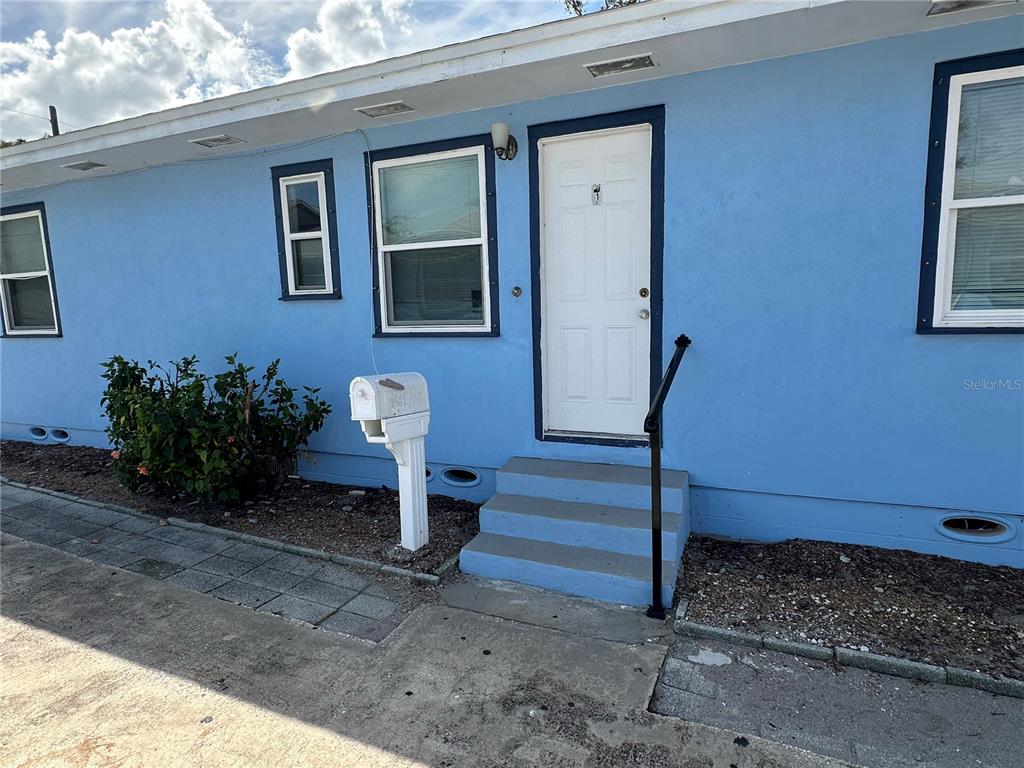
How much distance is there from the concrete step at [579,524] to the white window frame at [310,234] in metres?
2.28

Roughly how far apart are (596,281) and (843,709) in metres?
2.58

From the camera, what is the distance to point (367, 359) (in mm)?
4590

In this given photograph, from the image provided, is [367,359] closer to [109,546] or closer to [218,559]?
[218,559]

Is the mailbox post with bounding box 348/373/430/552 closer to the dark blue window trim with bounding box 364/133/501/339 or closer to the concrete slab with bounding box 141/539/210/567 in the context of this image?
the dark blue window trim with bounding box 364/133/501/339

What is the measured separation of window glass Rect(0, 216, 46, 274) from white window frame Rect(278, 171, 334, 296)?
337cm

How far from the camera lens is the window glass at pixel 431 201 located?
411 cm

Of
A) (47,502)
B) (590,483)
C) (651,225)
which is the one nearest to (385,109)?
(651,225)

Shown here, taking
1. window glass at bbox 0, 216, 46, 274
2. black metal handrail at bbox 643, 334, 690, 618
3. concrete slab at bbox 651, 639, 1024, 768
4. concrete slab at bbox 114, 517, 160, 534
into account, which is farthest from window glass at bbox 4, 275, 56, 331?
concrete slab at bbox 651, 639, 1024, 768

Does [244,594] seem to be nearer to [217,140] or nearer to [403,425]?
[403,425]

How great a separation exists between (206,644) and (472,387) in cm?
220

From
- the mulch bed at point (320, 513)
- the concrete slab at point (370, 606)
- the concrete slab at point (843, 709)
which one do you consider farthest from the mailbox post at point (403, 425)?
the concrete slab at point (843, 709)

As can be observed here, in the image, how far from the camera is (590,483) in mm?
3582

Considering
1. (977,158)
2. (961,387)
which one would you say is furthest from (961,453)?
(977,158)

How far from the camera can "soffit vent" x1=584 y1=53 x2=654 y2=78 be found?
10.4 ft
